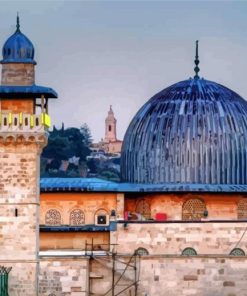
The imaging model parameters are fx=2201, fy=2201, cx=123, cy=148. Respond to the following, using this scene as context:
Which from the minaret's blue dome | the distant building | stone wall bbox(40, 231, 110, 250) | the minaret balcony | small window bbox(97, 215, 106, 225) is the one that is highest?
the distant building

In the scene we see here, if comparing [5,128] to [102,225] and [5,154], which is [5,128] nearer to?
[5,154]

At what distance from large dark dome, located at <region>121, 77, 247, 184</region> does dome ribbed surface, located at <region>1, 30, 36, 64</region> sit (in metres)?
9.68

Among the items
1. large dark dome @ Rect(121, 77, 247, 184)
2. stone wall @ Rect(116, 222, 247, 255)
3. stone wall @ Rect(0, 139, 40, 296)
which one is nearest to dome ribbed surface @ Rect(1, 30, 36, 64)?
stone wall @ Rect(0, 139, 40, 296)

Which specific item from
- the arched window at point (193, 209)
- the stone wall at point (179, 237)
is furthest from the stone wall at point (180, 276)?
the arched window at point (193, 209)

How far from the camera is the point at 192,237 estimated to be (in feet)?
271

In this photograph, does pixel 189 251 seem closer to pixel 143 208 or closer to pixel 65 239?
pixel 143 208

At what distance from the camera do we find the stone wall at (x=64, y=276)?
78.1 metres

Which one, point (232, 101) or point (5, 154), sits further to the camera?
point (232, 101)

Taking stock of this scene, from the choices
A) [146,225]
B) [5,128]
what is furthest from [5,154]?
[146,225]

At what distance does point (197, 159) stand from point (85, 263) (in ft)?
28.9

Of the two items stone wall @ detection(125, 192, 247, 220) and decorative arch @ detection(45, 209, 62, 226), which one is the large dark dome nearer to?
stone wall @ detection(125, 192, 247, 220)

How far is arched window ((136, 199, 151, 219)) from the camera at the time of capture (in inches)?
3364

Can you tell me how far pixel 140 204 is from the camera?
85875mm

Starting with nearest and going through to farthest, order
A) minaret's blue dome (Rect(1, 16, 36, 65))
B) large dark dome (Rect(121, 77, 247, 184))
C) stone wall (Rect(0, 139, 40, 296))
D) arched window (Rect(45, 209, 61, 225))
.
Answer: stone wall (Rect(0, 139, 40, 296))
minaret's blue dome (Rect(1, 16, 36, 65))
large dark dome (Rect(121, 77, 247, 184))
arched window (Rect(45, 209, 61, 225))
